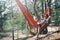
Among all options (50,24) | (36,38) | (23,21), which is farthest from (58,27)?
(23,21)

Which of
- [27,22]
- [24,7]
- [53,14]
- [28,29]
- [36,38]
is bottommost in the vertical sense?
[36,38]

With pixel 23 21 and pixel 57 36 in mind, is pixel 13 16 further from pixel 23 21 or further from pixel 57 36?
pixel 57 36

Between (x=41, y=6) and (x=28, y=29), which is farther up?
(x=41, y=6)

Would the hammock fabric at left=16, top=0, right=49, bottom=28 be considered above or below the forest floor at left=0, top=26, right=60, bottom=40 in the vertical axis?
above

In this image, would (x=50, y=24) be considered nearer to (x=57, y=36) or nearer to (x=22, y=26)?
(x=57, y=36)

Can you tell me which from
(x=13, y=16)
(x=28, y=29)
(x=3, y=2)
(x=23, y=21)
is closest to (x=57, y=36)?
(x=28, y=29)

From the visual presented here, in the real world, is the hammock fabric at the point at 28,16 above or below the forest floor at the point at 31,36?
above

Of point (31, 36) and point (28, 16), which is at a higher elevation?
point (28, 16)

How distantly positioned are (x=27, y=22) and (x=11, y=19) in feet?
0.96

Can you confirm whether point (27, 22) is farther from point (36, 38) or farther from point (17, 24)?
point (36, 38)

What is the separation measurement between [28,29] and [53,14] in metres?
0.52

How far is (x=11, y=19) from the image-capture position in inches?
81.1

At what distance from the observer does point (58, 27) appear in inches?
82.4

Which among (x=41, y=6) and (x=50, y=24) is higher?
(x=41, y=6)
